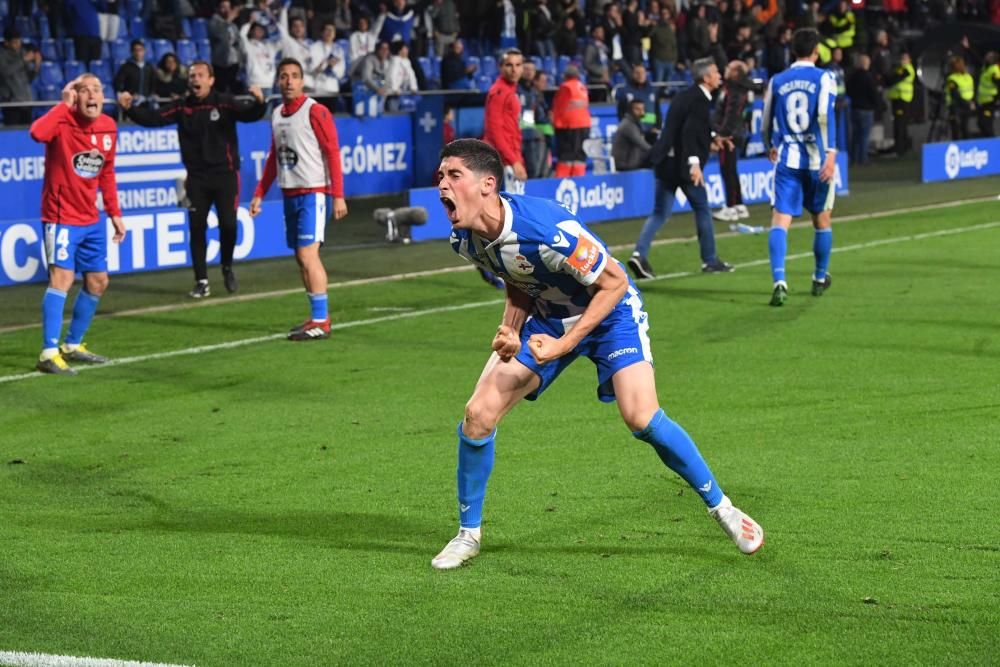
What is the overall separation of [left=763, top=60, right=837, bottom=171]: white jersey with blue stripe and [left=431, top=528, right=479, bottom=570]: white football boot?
26.0ft

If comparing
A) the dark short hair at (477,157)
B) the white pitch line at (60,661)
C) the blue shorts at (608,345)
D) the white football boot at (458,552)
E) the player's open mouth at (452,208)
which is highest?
the dark short hair at (477,157)

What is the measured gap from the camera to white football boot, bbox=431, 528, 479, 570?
6.37 metres

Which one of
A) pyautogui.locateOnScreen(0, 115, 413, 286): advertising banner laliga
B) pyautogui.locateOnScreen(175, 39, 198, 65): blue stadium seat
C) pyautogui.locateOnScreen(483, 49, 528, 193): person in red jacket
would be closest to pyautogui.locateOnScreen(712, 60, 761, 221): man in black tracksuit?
pyautogui.locateOnScreen(0, 115, 413, 286): advertising banner laliga

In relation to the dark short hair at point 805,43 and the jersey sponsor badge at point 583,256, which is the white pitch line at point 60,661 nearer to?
the jersey sponsor badge at point 583,256

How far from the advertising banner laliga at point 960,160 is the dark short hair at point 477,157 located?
23.1 metres

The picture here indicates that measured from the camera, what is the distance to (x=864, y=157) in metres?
33.1

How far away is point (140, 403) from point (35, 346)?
9.01 ft

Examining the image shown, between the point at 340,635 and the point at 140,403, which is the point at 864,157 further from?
the point at 340,635

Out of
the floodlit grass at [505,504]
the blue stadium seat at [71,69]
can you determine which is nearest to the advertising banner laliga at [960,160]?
the blue stadium seat at [71,69]

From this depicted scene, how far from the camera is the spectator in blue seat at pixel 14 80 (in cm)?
2188

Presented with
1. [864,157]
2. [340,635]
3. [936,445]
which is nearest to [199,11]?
[864,157]

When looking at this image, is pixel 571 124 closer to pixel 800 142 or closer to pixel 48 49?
pixel 48 49

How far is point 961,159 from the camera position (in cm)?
2895

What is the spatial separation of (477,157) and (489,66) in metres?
25.0
